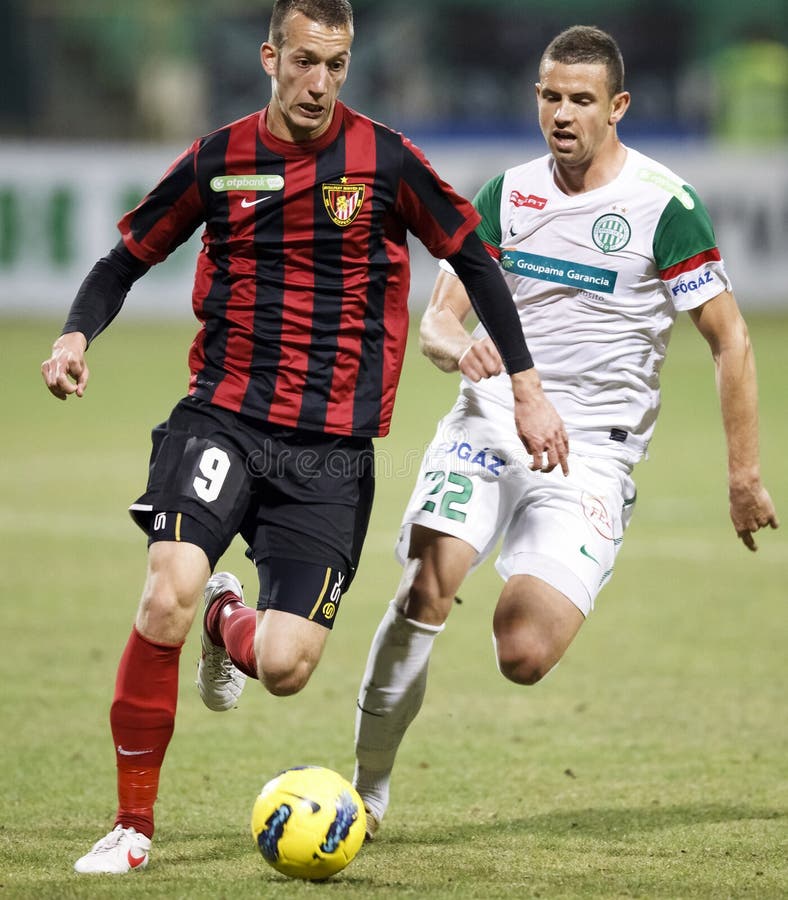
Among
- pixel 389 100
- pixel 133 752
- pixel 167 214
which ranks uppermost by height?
pixel 389 100

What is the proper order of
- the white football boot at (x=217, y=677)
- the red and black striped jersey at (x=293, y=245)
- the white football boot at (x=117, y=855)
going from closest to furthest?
1. the white football boot at (x=117, y=855)
2. the red and black striped jersey at (x=293, y=245)
3. the white football boot at (x=217, y=677)

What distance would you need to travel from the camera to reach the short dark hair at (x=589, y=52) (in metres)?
4.90

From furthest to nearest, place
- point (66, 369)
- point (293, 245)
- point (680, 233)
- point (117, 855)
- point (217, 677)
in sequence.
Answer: point (217, 677)
point (680, 233)
point (293, 245)
point (66, 369)
point (117, 855)

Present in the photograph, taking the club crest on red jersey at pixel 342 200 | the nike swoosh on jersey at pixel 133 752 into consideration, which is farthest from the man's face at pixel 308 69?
the nike swoosh on jersey at pixel 133 752

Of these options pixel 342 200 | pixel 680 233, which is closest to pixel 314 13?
pixel 342 200

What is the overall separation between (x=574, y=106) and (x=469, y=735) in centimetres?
241

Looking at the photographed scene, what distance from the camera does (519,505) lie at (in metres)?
5.05

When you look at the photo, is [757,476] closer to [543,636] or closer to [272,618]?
[543,636]

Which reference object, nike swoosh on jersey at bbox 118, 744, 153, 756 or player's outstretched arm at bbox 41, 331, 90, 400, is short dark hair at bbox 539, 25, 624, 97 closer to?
player's outstretched arm at bbox 41, 331, 90, 400

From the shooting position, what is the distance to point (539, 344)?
5117mm

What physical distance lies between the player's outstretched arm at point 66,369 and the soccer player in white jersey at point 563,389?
1.11m

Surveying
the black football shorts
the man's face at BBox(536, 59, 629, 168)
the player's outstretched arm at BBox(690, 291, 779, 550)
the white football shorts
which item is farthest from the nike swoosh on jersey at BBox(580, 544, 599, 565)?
the man's face at BBox(536, 59, 629, 168)

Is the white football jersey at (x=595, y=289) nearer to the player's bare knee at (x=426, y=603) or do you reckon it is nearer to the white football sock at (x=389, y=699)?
the player's bare knee at (x=426, y=603)

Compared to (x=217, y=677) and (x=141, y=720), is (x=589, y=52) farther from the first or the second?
(x=141, y=720)
